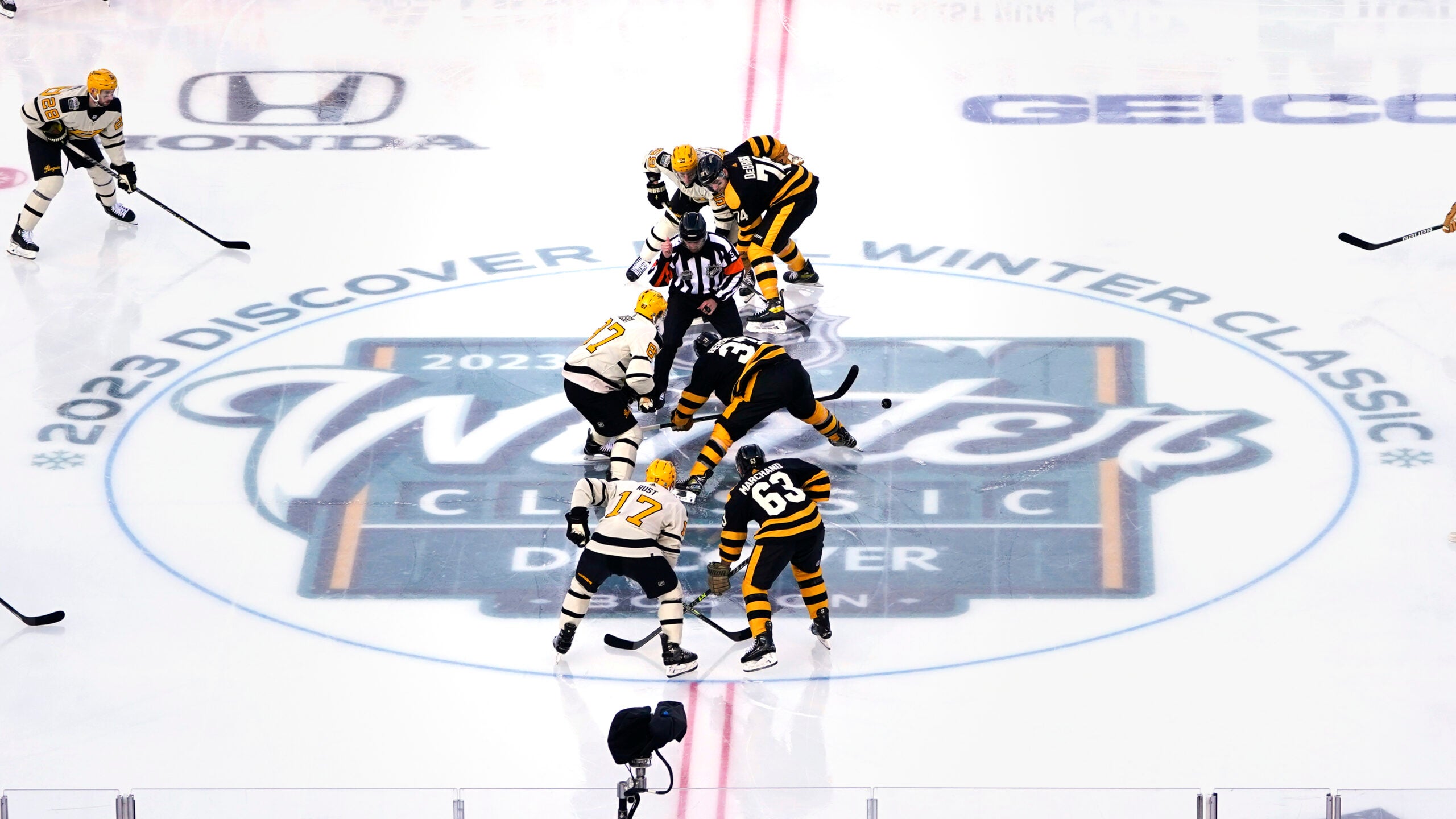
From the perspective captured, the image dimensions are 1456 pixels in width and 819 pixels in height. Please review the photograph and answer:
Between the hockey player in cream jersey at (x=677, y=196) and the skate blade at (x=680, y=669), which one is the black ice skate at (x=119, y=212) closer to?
the hockey player in cream jersey at (x=677, y=196)

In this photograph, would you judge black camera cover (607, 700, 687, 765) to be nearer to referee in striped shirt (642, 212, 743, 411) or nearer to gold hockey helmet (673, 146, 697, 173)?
referee in striped shirt (642, 212, 743, 411)

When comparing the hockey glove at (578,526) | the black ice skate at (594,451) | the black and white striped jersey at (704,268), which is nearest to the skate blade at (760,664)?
the hockey glove at (578,526)

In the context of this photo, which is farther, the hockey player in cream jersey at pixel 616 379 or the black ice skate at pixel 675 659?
the hockey player in cream jersey at pixel 616 379

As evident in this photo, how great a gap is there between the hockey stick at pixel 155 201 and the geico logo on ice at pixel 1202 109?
162 inches

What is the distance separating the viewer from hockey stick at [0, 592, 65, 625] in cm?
850

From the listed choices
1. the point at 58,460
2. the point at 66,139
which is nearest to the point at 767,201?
the point at 58,460

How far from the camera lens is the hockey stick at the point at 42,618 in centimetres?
850

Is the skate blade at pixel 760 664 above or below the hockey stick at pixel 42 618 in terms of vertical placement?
below

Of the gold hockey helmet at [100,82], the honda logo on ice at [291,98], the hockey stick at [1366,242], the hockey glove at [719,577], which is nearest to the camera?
the hockey glove at [719,577]

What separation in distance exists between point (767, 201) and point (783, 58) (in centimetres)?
287

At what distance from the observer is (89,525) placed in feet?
30.1

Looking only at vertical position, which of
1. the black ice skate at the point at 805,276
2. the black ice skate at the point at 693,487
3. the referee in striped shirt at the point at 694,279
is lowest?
the black ice skate at the point at 693,487

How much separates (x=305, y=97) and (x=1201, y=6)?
5.42 metres

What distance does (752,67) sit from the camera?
527 inches
